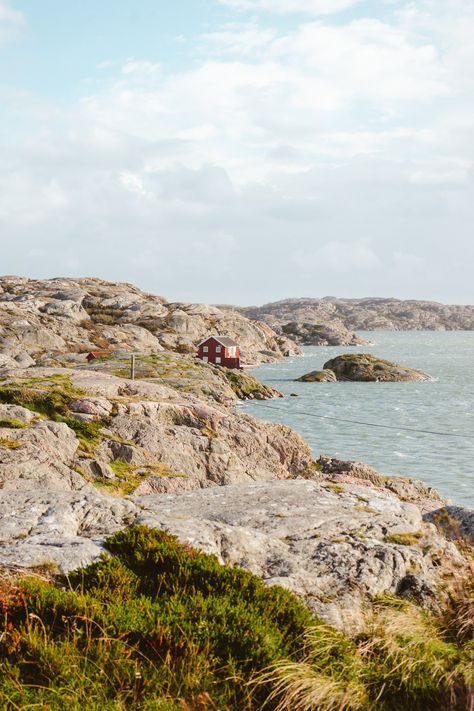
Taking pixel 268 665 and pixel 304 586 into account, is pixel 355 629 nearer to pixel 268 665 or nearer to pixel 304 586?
pixel 304 586

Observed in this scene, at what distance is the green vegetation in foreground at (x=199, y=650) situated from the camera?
5.09m

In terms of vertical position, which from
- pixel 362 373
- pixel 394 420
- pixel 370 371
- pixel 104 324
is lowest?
pixel 394 420

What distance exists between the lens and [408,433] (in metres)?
53.7

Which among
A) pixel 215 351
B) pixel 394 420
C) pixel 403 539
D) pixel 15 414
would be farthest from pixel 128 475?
pixel 215 351

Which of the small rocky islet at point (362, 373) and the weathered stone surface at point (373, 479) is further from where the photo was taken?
the small rocky islet at point (362, 373)

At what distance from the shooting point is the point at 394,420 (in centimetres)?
6031

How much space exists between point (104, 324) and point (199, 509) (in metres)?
113

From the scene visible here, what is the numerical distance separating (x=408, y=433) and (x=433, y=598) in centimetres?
4731

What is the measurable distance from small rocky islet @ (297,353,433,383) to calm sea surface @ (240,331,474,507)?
2915mm

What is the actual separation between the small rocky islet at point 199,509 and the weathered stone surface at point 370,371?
64705 mm

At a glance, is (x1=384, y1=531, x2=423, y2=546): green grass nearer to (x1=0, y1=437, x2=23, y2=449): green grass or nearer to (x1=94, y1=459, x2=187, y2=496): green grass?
(x1=94, y1=459, x2=187, y2=496): green grass

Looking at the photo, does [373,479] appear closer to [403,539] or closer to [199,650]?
[403,539]

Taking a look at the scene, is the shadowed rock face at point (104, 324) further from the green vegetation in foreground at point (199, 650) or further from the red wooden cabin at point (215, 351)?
the green vegetation in foreground at point (199, 650)

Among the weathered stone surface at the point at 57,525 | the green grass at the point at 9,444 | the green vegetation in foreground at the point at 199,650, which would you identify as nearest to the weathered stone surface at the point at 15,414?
the green grass at the point at 9,444
